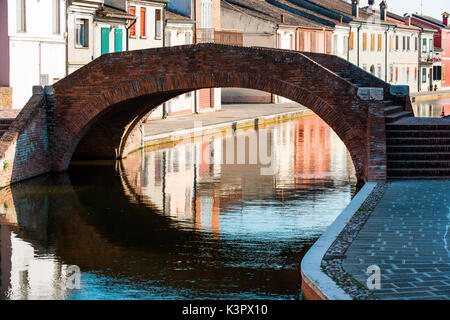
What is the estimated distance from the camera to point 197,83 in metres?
20.8

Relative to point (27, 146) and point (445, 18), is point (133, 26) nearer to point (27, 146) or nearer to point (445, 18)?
point (27, 146)

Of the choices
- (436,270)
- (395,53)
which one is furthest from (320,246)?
(395,53)

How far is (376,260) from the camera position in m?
10.6

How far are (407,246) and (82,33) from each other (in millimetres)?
24390

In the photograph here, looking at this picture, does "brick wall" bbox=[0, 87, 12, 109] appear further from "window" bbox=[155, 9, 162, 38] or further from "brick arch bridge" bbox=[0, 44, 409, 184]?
"window" bbox=[155, 9, 162, 38]

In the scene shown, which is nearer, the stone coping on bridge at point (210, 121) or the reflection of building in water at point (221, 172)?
the reflection of building in water at point (221, 172)

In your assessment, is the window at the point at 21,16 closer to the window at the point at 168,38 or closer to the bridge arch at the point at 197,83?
the bridge arch at the point at 197,83

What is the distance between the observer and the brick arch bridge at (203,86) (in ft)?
64.1

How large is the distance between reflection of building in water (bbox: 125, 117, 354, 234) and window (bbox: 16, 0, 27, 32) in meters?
6.49

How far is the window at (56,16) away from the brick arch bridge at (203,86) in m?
8.70

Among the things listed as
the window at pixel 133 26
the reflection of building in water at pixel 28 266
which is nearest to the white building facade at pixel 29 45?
the window at pixel 133 26

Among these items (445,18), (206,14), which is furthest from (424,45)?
(206,14)

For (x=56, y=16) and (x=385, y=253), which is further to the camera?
(x=56, y=16)
